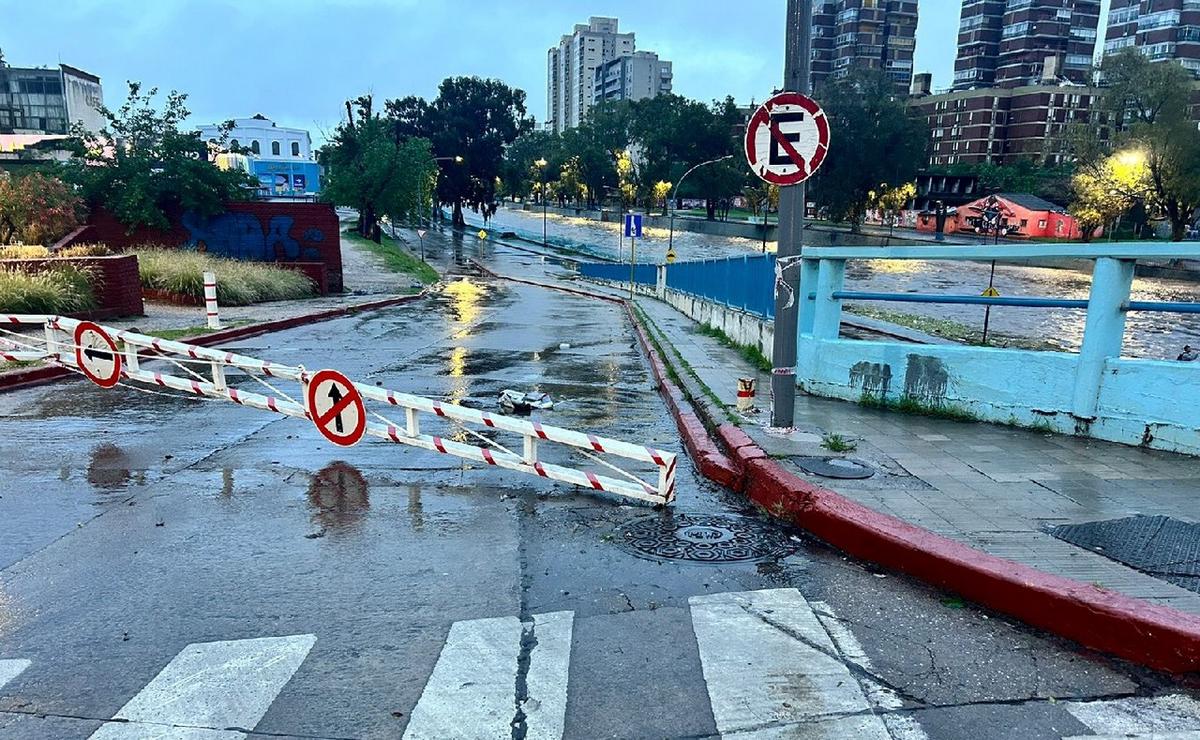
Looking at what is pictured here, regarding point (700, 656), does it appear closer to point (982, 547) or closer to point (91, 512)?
point (982, 547)

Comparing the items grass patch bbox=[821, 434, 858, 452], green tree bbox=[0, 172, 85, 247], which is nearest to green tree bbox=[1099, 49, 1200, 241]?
grass patch bbox=[821, 434, 858, 452]

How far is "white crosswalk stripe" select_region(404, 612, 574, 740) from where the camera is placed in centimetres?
Answer: 308

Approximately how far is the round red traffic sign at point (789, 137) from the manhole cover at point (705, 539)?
2946mm

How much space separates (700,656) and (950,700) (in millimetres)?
1110

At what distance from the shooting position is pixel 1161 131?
53.6m

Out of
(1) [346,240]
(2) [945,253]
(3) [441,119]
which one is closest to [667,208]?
(3) [441,119]

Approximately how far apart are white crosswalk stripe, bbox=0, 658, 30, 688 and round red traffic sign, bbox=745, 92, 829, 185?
19.1 feet

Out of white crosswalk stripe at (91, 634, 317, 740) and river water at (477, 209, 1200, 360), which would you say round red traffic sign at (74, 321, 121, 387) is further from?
river water at (477, 209, 1200, 360)

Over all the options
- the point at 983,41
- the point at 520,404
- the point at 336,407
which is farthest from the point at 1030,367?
the point at 983,41

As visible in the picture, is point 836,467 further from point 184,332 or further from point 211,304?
point 211,304

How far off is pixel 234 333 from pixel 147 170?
14.5 meters

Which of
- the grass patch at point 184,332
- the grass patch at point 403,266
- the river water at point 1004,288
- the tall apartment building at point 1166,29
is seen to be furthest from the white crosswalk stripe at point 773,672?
the tall apartment building at point 1166,29

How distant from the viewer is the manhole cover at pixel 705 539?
493cm

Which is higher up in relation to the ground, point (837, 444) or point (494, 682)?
point (837, 444)
